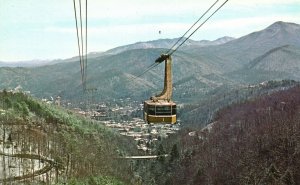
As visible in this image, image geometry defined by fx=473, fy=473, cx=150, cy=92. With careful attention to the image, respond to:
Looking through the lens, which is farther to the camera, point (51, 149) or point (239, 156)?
point (239, 156)

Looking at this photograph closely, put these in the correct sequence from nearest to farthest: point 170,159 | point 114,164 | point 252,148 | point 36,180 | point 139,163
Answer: point 36,180, point 252,148, point 114,164, point 170,159, point 139,163

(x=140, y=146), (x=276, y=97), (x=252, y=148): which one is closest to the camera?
(x=252, y=148)

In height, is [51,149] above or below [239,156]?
above

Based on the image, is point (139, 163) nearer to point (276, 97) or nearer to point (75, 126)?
point (75, 126)

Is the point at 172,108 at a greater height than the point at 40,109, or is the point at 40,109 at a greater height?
the point at 172,108

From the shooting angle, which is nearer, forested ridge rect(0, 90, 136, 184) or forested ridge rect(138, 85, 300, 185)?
forested ridge rect(0, 90, 136, 184)

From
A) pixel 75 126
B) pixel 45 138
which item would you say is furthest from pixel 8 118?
pixel 75 126

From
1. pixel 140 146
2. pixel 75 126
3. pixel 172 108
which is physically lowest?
pixel 140 146

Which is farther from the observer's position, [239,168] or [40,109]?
[40,109]

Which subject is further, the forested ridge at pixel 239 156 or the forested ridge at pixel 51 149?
the forested ridge at pixel 239 156

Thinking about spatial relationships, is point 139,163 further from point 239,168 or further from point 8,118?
point 239,168
